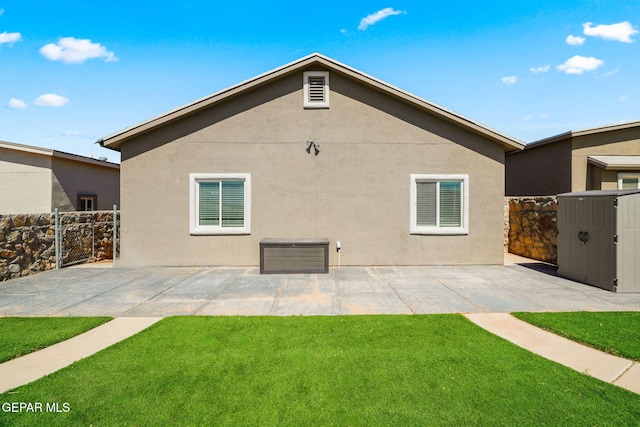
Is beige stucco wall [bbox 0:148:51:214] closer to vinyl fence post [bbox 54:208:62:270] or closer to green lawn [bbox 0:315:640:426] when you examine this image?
vinyl fence post [bbox 54:208:62:270]

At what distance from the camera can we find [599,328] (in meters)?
4.85

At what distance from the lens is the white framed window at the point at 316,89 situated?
10023 millimetres

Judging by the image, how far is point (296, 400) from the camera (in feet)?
10.2

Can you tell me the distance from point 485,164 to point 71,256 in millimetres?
13999

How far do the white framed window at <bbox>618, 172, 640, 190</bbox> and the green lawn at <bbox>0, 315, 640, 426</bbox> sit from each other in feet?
42.9

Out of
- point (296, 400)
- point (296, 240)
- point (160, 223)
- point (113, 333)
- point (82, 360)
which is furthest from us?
point (160, 223)

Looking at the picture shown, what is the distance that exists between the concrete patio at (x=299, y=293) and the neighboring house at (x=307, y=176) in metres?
0.95

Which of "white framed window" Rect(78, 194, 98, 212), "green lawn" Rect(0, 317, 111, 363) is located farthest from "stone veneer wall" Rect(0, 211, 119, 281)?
"white framed window" Rect(78, 194, 98, 212)

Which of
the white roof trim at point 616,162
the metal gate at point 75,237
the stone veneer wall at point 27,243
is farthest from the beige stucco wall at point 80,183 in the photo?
the white roof trim at point 616,162

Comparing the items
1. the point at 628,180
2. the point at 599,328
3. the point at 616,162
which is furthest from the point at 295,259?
the point at 628,180

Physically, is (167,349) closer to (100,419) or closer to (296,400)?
(100,419)

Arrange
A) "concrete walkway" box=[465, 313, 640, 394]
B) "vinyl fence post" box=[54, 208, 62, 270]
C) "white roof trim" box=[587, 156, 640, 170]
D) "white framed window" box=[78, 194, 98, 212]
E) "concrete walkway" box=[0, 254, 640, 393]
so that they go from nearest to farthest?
1. "concrete walkway" box=[465, 313, 640, 394]
2. "concrete walkway" box=[0, 254, 640, 393]
3. "vinyl fence post" box=[54, 208, 62, 270]
4. "white roof trim" box=[587, 156, 640, 170]
5. "white framed window" box=[78, 194, 98, 212]

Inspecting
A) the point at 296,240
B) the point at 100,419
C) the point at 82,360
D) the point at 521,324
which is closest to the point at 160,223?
the point at 296,240

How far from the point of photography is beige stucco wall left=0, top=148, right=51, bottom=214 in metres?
12.5
